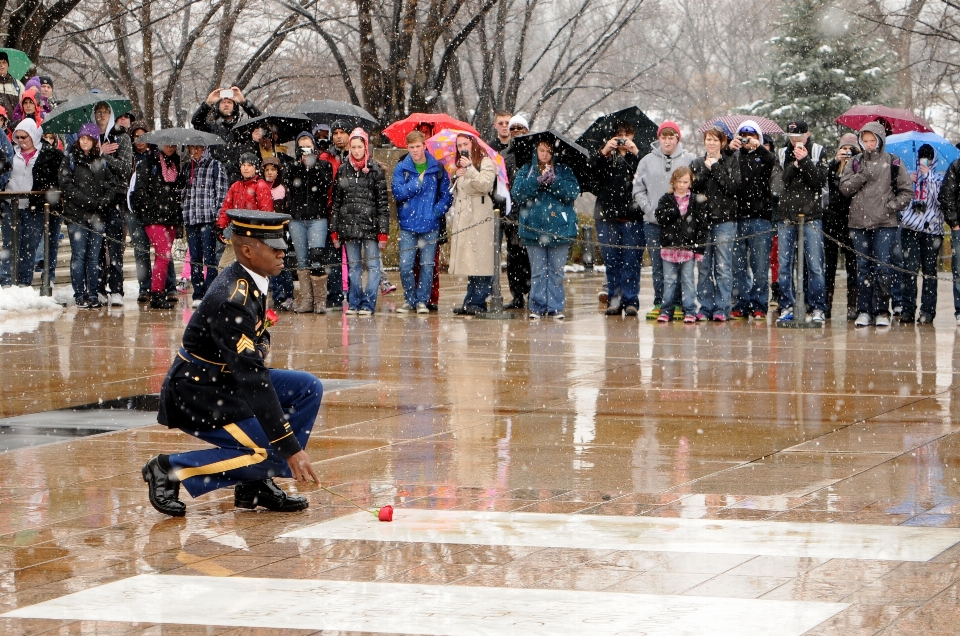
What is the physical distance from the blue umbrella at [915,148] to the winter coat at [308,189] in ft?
21.5

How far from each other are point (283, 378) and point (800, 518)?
250 cm

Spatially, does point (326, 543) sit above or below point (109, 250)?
below

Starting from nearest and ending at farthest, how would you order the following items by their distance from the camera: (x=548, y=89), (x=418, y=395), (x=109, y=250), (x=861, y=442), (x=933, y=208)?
(x=861, y=442)
(x=418, y=395)
(x=933, y=208)
(x=109, y=250)
(x=548, y=89)

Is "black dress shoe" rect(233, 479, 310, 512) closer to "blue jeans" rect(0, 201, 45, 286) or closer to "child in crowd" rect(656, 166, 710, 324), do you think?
"child in crowd" rect(656, 166, 710, 324)

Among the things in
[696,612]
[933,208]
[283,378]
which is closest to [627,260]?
[933,208]

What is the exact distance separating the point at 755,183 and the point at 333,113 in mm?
7068

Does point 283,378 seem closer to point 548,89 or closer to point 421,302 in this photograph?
point 421,302

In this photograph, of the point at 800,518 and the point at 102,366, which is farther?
the point at 102,366

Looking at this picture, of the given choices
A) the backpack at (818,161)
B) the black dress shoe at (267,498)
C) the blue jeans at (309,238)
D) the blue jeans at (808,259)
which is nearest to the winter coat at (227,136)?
the blue jeans at (309,238)

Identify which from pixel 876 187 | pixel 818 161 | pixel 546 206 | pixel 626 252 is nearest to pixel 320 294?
pixel 546 206

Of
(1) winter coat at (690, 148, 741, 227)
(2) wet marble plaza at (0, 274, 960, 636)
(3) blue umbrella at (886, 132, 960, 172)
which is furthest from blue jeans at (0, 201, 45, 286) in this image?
(3) blue umbrella at (886, 132, 960, 172)

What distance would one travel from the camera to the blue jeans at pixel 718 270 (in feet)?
54.0

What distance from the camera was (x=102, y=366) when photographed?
41.7 feet

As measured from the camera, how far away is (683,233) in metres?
16.3
